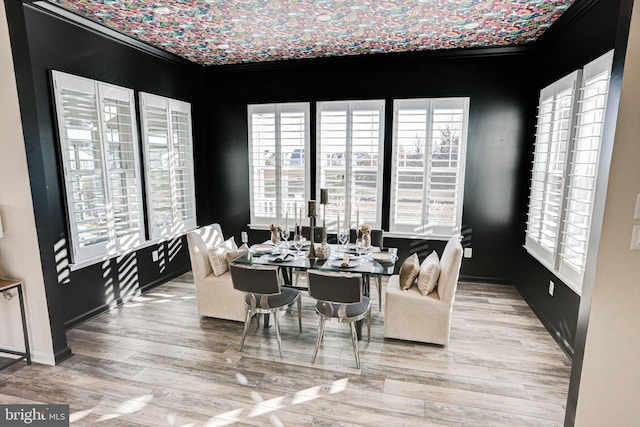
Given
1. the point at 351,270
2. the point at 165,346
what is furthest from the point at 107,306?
the point at 351,270

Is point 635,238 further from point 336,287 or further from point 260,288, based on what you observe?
point 260,288

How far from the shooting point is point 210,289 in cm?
358

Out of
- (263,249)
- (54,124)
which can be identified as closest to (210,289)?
(263,249)

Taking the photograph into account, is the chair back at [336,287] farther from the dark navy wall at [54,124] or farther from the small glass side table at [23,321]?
the small glass side table at [23,321]

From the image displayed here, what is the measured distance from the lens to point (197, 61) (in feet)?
16.3

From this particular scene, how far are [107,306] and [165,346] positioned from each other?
1228mm

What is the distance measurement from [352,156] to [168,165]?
Result: 8.14 feet

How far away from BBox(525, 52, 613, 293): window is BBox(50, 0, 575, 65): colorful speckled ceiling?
81 centimetres

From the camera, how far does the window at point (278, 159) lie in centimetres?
504

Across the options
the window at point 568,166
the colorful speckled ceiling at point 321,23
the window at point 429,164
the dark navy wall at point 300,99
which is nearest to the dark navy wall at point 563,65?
the dark navy wall at point 300,99

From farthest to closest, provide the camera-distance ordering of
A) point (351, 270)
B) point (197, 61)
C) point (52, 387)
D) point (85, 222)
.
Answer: point (197, 61) → point (85, 222) → point (351, 270) → point (52, 387)

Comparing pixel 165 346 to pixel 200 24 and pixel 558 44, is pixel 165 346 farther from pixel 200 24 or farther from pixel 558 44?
pixel 558 44

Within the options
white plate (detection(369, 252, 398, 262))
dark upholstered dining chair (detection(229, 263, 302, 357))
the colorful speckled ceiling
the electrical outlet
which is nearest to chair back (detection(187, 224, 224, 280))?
dark upholstered dining chair (detection(229, 263, 302, 357))

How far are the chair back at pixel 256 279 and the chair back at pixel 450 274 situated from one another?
144 cm
